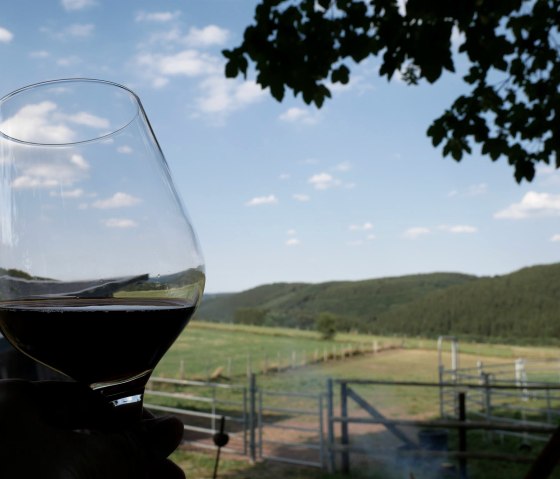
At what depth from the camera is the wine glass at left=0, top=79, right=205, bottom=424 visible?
39 cm

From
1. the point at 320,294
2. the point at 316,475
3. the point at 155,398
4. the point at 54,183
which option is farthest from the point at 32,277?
the point at 320,294

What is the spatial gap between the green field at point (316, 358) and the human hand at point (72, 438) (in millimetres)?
13177

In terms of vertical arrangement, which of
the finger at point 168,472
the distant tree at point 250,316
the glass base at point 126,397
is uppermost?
the glass base at point 126,397

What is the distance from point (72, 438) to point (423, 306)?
3098cm

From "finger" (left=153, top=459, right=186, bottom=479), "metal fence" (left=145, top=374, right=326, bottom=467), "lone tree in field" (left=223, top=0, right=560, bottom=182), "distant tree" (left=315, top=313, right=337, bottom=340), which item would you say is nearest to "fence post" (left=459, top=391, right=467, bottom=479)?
"metal fence" (left=145, top=374, right=326, bottom=467)

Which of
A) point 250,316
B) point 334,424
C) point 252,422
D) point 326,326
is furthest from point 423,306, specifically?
point 252,422

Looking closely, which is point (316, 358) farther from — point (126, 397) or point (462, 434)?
point (126, 397)

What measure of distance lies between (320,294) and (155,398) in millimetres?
19719

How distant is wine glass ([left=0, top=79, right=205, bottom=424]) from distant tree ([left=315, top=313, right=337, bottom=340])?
3033cm

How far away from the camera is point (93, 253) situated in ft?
1.31

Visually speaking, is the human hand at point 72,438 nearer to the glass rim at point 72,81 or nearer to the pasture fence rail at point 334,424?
the glass rim at point 72,81

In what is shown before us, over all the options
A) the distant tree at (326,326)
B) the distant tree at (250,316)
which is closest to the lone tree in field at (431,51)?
the distant tree at (250,316)

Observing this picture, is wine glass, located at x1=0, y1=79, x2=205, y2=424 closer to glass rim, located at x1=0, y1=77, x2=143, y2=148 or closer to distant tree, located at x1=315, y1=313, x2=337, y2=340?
glass rim, located at x1=0, y1=77, x2=143, y2=148

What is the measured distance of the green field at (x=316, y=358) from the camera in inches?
769
